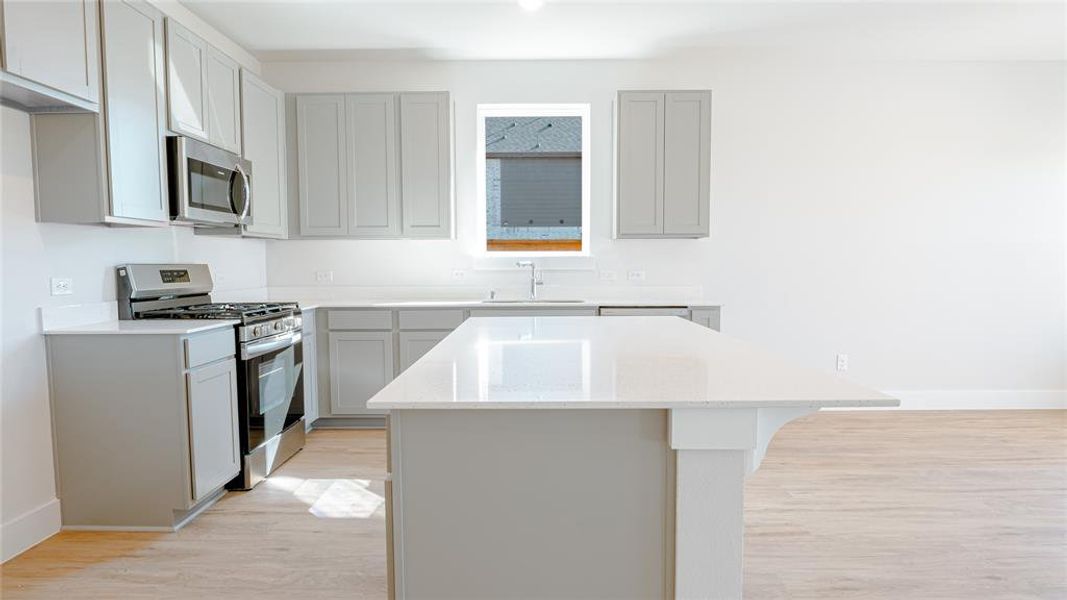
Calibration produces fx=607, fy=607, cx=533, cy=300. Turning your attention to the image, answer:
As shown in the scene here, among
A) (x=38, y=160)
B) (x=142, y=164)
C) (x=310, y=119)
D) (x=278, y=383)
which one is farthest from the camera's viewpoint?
(x=310, y=119)

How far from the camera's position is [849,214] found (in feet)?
15.3

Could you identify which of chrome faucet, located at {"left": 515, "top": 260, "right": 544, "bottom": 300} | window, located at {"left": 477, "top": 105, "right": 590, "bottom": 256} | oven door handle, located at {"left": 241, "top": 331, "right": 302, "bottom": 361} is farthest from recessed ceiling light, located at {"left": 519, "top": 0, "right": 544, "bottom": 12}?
oven door handle, located at {"left": 241, "top": 331, "right": 302, "bottom": 361}

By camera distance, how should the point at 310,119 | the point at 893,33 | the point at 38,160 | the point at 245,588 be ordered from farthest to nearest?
the point at 310,119 → the point at 893,33 → the point at 38,160 → the point at 245,588

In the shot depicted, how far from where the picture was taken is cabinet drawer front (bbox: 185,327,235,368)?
265 cm

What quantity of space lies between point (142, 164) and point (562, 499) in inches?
99.1

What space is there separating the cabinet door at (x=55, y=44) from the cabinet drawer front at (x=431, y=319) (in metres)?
2.12

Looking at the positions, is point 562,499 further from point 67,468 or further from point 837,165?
point 837,165

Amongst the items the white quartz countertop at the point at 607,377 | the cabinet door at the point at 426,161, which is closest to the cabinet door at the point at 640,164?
the cabinet door at the point at 426,161

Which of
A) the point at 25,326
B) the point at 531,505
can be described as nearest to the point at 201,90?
the point at 25,326

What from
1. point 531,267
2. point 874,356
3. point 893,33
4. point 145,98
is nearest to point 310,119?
point 145,98

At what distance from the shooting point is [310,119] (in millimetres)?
4285

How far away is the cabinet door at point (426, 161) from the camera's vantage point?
4.28 m

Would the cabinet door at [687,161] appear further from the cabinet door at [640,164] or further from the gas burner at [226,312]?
the gas burner at [226,312]

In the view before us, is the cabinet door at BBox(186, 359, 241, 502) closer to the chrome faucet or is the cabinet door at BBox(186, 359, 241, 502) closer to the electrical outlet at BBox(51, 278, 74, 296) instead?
the electrical outlet at BBox(51, 278, 74, 296)
